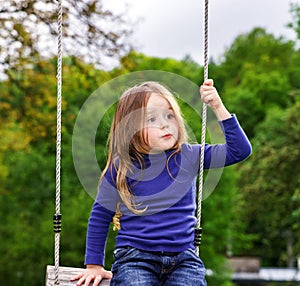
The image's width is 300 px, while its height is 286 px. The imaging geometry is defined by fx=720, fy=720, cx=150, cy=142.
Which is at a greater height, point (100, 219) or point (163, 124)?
point (163, 124)

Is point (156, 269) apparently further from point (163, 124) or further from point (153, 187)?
point (163, 124)

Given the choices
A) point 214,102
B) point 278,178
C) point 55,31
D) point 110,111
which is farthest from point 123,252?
point 278,178

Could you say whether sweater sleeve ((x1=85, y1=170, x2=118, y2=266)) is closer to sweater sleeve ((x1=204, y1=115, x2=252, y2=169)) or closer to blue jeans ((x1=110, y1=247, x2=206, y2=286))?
blue jeans ((x1=110, y1=247, x2=206, y2=286))

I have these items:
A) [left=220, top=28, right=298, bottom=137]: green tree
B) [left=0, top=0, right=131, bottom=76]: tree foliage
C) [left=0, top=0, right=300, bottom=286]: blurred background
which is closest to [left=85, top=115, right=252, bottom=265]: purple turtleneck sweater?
[left=0, top=0, right=300, bottom=286]: blurred background

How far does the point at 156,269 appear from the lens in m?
2.48

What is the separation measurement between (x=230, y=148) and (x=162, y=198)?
1.01 ft

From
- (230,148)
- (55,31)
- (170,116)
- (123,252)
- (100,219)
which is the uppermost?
(55,31)

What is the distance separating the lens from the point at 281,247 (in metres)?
26.6

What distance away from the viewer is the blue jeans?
2.44m

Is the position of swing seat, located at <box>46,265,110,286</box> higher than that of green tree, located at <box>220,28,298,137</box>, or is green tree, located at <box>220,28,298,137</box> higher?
green tree, located at <box>220,28,298,137</box>

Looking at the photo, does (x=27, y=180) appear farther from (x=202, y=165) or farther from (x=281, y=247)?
(x=202, y=165)

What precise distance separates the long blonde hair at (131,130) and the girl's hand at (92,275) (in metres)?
0.32

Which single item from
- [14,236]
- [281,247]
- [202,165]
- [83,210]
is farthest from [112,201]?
[281,247]

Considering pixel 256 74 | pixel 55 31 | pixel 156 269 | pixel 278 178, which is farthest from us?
pixel 256 74
